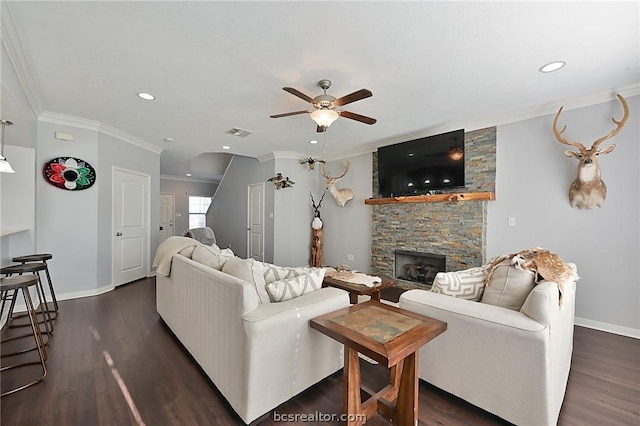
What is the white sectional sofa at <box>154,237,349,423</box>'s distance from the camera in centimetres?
154

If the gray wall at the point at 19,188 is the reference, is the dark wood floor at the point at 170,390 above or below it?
below

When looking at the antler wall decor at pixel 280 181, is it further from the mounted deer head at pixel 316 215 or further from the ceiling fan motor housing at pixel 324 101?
the ceiling fan motor housing at pixel 324 101

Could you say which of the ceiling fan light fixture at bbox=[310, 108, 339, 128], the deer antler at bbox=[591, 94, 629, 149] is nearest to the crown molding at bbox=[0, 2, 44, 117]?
the ceiling fan light fixture at bbox=[310, 108, 339, 128]

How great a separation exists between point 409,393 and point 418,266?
322cm

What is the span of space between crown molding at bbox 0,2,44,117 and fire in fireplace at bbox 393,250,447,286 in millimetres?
4888

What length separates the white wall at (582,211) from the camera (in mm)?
2828

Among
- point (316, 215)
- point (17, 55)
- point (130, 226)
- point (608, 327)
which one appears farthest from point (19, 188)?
point (608, 327)

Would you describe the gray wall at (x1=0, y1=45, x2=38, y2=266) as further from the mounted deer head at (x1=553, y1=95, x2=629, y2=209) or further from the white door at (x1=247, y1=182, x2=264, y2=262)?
the mounted deer head at (x1=553, y1=95, x2=629, y2=209)

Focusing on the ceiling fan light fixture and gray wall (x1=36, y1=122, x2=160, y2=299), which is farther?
gray wall (x1=36, y1=122, x2=160, y2=299)

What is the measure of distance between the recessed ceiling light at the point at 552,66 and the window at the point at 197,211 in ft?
31.5

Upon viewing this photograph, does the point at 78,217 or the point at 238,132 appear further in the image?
the point at 238,132

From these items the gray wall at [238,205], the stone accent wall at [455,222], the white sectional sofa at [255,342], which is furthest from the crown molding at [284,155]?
the white sectional sofa at [255,342]

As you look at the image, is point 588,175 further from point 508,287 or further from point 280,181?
point 280,181

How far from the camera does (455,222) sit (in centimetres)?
399
